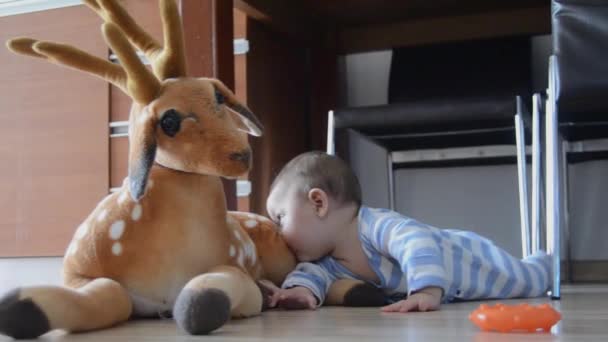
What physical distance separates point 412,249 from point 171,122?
0.39 meters

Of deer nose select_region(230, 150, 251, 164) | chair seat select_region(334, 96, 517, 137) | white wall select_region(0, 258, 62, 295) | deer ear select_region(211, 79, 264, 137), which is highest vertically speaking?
chair seat select_region(334, 96, 517, 137)

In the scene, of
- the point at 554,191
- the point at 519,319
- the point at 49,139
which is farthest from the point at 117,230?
the point at 49,139

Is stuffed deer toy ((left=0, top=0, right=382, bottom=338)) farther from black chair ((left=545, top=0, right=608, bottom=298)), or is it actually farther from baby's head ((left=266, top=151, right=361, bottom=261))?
black chair ((left=545, top=0, right=608, bottom=298))

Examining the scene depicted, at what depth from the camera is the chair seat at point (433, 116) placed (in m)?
1.53

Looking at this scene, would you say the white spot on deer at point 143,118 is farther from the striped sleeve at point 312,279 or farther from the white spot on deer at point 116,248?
the striped sleeve at point 312,279

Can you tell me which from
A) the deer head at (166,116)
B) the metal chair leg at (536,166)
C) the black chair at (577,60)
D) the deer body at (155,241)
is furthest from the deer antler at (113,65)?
the metal chair leg at (536,166)

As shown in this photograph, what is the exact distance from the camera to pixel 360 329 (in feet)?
2.78

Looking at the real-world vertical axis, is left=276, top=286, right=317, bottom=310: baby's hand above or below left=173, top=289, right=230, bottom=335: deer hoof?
below

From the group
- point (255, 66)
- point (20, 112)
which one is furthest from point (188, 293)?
point (20, 112)

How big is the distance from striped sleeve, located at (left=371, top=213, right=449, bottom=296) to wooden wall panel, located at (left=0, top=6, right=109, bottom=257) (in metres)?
0.86

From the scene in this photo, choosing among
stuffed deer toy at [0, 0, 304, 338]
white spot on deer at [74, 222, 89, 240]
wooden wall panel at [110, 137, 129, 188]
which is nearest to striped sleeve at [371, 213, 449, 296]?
stuffed deer toy at [0, 0, 304, 338]

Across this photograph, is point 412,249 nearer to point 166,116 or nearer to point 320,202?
point 320,202

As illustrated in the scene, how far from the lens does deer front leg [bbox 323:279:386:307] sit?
1.17m

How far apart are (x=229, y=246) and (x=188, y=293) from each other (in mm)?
197
